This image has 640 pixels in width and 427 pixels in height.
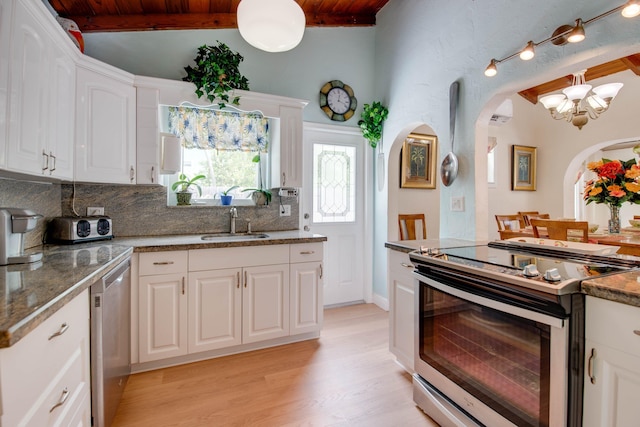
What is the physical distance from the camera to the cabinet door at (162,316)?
84.1 inches

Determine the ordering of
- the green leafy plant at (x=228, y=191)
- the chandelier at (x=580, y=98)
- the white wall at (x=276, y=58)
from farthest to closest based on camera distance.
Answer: the green leafy plant at (x=228, y=191) → the chandelier at (x=580, y=98) → the white wall at (x=276, y=58)

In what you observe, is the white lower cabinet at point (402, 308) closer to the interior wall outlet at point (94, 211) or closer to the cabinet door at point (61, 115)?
the cabinet door at point (61, 115)

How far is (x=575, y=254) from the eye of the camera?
166 cm

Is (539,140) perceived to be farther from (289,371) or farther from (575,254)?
(289,371)

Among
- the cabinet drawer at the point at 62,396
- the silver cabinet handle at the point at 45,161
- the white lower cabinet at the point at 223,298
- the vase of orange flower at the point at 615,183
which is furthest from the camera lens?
the vase of orange flower at the point at 615,183

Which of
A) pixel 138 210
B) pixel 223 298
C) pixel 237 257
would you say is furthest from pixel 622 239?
pixel 138 210

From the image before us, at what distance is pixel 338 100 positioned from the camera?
3484 mm

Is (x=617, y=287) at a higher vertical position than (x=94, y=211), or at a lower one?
lower

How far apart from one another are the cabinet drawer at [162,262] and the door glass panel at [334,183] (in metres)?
1.60

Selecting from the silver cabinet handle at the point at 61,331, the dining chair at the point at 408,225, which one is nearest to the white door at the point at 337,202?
the dining chair at the point at 408,225

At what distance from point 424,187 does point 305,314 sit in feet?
7.81

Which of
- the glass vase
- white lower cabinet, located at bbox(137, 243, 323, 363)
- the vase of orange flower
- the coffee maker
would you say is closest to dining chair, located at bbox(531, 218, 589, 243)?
the vase of orange flower

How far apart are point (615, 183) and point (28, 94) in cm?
397

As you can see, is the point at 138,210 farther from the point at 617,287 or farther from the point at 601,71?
the point at 601,71
